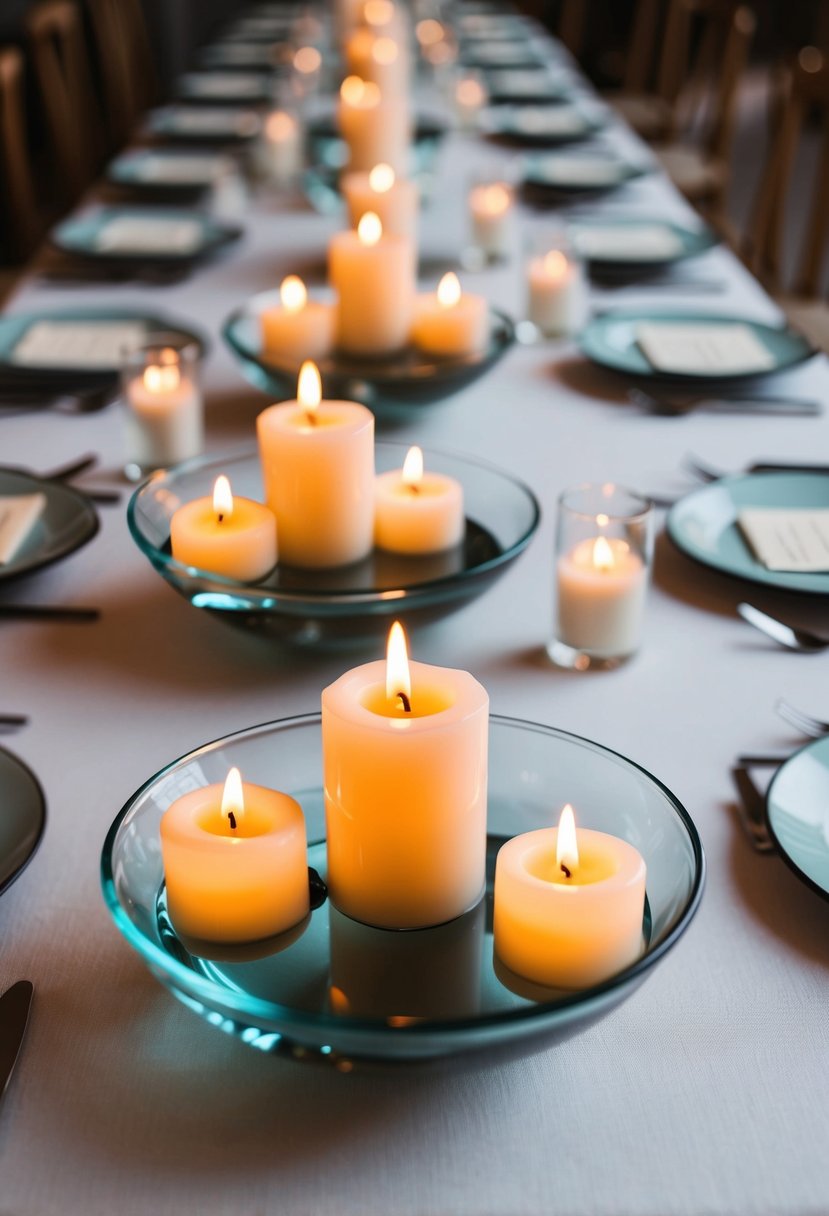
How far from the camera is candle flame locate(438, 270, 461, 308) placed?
1.27 meters

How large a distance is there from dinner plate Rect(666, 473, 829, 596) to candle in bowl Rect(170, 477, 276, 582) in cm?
34

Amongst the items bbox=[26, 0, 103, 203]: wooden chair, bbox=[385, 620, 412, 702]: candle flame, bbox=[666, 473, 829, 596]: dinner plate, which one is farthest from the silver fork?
bbox=[26, 0, 103, 203]: wooden chair

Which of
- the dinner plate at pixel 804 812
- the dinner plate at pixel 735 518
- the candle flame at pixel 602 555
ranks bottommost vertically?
the dinner plate at pixel 735 518

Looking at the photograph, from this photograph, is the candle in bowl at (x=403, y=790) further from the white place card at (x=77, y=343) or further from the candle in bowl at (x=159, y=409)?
the white place card at (x=77, y=343)

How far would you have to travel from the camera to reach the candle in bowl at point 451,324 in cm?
126

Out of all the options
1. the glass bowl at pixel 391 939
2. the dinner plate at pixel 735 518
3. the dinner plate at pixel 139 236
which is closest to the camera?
the glass bowl at pixel 391 939

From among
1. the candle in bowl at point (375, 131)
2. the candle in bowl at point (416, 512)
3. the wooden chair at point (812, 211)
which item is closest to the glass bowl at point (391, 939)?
the candle in bowl at point (416, 512)

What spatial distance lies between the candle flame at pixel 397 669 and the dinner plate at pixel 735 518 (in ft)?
1.55

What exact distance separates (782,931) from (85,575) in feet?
1.97

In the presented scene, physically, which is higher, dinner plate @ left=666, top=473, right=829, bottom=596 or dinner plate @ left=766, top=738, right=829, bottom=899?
dinner plate @ left=766, top=738, right=829, bottom=899

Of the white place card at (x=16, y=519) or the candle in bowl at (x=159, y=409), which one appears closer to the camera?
the white place card at (x=16, y=519)

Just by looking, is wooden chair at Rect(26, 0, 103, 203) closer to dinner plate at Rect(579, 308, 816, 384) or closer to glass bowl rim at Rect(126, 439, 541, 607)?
dinner plate at Rect(579, 308, 816, 384)

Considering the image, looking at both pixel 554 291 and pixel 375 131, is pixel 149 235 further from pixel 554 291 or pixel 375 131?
pixel 554 291

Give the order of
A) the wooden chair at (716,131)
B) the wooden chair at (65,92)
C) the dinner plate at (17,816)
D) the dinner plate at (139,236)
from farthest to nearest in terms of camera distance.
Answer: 1. the wooden chair at (716,131)
2. the wooden chair at (65,92)
3. the dinner plate at (139,236)
4. the dinner plate at (17,816)
